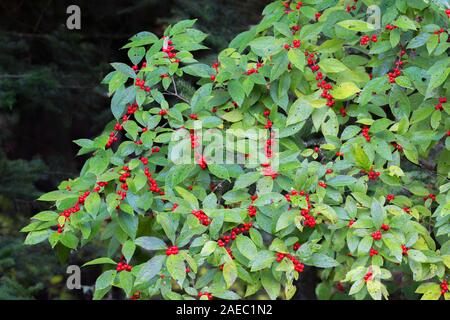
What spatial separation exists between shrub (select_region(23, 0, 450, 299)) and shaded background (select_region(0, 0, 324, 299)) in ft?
5.33

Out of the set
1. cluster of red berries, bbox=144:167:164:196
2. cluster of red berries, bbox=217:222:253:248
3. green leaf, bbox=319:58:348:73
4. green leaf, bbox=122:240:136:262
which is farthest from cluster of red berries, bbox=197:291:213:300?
green leaf, bbox=319:58:348:73

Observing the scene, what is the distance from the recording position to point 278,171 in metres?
2.23

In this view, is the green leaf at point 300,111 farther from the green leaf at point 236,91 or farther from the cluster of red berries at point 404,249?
the cluster of red berries at point 404,249

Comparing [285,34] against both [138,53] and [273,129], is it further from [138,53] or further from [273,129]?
[138,53]

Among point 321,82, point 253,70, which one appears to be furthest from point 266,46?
point 321,82

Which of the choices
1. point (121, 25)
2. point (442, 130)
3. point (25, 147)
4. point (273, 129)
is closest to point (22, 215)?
point (25, 147)

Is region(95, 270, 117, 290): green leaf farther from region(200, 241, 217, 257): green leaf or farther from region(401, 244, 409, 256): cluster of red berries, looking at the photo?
region(401, 244, 409, 256): cluster of red berries

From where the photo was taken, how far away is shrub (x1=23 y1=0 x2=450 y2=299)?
2.17 m

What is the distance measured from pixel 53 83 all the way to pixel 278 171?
8.22 ft

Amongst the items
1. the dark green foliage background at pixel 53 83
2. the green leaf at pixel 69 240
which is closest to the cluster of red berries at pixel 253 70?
the green leaf at pixel 69 240

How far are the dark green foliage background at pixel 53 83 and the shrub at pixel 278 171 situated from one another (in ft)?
5.28

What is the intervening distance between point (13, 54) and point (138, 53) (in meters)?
2.23

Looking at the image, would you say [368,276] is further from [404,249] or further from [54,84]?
[54,84]
